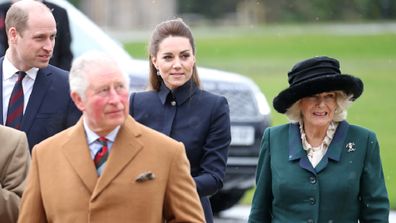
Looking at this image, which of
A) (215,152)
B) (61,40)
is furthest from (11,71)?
(61,40)

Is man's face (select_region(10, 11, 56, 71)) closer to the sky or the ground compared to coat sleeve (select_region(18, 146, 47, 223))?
closer to the sky

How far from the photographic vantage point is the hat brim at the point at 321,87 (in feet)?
19.6

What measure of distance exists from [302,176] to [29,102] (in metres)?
1.57

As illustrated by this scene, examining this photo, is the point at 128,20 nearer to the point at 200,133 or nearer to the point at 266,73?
the point at 266,73

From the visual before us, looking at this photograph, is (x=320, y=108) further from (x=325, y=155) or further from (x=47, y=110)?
(x=47, y=110)

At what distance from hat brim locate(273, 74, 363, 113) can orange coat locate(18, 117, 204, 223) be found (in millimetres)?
1149

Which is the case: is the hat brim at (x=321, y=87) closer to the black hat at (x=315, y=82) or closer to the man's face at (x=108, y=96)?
the black hat at (x=315, y=82)

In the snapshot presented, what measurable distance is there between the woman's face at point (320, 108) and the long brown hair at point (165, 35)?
31.5 inches

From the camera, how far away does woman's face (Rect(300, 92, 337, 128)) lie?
600 cm

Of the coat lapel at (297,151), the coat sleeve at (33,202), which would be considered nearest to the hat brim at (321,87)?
the coat lapel at (297,151)

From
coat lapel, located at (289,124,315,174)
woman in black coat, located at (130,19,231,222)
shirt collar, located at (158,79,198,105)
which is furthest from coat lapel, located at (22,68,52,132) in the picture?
coat lapel, located at (289,124,315,174)

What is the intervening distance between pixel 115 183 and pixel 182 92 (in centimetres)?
167

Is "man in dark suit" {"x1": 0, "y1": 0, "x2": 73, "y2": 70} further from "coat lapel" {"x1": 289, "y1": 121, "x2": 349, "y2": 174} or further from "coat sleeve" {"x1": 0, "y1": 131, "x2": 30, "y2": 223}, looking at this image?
"coat sleeve" {"x1": 0, "y1": 131, "x2": 30, "y2": 223}

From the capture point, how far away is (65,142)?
16.6 ft
